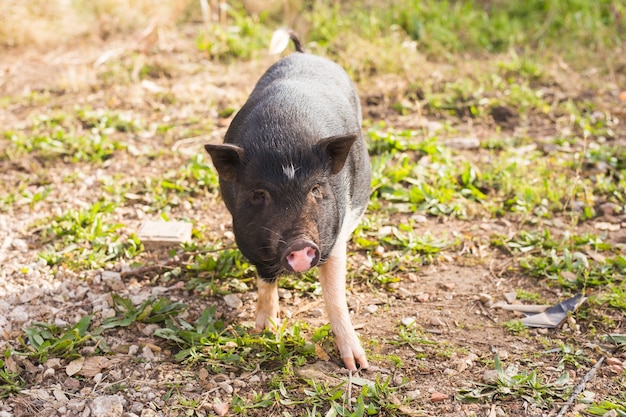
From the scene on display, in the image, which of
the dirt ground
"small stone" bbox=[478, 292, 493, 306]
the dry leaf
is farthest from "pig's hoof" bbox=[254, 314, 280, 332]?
"small stone" bbox=[478, 292, 493, 306]

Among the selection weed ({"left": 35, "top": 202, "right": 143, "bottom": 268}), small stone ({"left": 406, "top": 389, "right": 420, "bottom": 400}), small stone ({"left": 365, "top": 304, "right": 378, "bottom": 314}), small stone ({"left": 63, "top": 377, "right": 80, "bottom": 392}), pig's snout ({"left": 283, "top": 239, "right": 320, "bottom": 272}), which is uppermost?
pig's snout ({"left": 283, "top": 239, "right": 320, "bottom": 272})

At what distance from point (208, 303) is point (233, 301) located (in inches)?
6.1

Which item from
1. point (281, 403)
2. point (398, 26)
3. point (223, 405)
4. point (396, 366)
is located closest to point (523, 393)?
point (396, 366)

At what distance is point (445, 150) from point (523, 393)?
303 centimetres

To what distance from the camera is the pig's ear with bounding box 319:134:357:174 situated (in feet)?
11.4

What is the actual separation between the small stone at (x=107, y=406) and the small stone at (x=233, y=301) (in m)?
1.06

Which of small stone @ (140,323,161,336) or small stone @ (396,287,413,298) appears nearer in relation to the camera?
small stone @ (140,323,161,336)

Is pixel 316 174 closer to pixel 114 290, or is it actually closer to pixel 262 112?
pixel 262 112

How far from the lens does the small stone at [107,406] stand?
339 cm

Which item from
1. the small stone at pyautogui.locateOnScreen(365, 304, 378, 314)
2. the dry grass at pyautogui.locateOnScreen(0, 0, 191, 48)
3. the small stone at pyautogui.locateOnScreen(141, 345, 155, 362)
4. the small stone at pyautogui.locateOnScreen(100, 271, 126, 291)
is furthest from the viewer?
Result: the dry grass at pyautogui.locateOnScreen(0, 0, 191, 48)

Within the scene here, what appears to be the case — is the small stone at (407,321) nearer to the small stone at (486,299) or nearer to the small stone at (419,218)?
the small stone at (486,299)

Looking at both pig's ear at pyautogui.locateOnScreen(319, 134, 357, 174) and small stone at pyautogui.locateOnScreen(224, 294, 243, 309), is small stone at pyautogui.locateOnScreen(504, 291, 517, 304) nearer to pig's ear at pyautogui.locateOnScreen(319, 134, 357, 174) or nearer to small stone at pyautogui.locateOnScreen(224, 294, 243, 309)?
pig's ear at pyautogui.locateOnScreen(319, 134, 357, 174)

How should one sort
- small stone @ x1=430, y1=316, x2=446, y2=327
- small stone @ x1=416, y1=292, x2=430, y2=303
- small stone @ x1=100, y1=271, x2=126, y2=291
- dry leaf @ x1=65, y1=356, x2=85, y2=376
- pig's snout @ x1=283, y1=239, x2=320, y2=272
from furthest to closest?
1. small stone @ x1=100, y1=271, x2=126, y2=291
2. small stone @ x1=416, y1=292, x2=430, y2=303
3. small stone @ x1=430, y1=316, x2=446, y2=327
4. dry leaf @ x1=65, y1=356, x2=85, y2=376
5. pig's snout @ x1=283, y1=239, x2=320, y2=272

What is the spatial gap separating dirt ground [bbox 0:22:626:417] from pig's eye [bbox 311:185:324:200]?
930 mm
